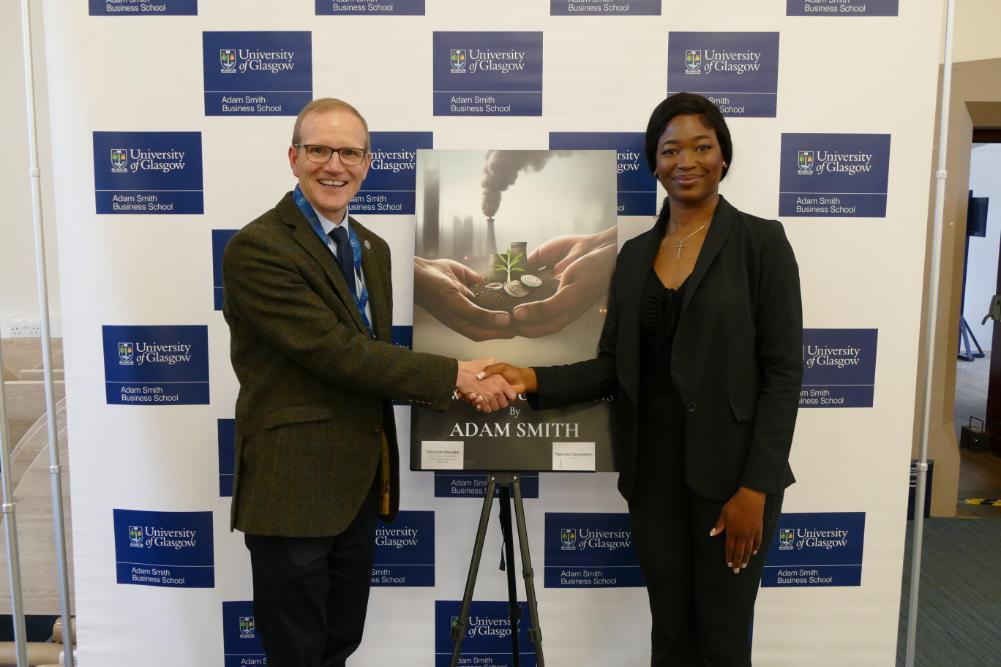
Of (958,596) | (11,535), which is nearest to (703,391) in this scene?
(11,535)

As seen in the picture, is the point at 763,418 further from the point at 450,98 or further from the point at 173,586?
the point at 173,586

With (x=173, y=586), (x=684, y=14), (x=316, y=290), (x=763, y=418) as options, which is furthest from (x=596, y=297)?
(x=173, y=586)

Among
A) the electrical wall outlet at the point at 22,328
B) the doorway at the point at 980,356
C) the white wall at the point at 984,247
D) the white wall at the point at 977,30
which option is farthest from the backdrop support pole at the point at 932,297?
the white wall at the point at 984,247

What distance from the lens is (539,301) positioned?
7.13 feet

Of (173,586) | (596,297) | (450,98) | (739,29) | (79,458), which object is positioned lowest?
(173,586)

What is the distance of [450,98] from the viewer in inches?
95.8

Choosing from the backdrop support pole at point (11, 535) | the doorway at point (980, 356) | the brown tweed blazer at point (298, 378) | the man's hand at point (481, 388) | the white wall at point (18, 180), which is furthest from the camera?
the doorway at point (980, 356)

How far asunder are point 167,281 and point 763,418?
214 cm

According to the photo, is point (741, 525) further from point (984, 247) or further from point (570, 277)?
point (984, 247)

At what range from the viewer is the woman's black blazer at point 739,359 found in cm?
175

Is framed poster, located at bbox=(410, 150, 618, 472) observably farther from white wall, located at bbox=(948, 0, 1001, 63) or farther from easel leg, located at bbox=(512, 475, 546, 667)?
white wall, located at bbox=(948, 0, 1001, 63)

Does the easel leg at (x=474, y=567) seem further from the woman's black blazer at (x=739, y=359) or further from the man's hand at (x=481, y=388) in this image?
the woman's black blazer at (x=739, y=359)

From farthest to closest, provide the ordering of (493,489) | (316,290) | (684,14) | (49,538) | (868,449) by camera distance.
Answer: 1. (49,538)
2. (868,449)
3. (684,14)
4. (493,489)
5. (316,290)

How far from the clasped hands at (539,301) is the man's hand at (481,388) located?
166mm
